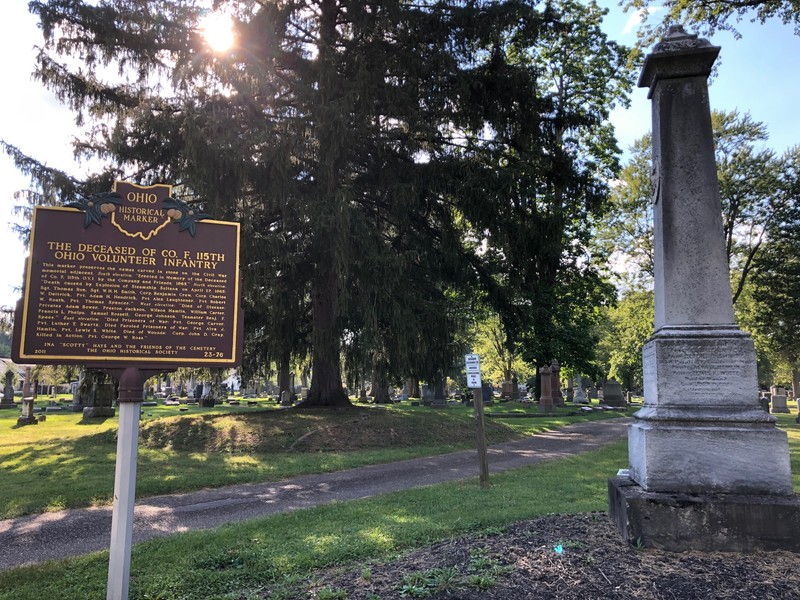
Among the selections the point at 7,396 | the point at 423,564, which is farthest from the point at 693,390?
the point at 7,396

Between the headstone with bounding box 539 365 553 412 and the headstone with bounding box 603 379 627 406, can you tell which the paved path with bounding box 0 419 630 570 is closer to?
the headstone with bounding box 539 365 553 412

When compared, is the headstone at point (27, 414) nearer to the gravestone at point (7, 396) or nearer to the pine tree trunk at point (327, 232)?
the pine tree trunk at point (327, 232)

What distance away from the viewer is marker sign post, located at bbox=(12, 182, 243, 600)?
3.83 metres

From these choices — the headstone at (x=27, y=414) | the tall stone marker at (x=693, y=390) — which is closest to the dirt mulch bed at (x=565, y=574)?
the tall stone marker at (x=693, y=390)

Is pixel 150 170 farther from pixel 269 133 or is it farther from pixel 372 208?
pixel 372 208

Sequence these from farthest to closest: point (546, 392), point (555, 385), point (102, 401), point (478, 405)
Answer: point (555, 385)
point (546, 392)
point (102, 401)
point (478, 405)

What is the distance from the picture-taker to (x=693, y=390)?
4816 mm

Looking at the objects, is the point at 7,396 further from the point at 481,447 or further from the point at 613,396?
the point at 613,396

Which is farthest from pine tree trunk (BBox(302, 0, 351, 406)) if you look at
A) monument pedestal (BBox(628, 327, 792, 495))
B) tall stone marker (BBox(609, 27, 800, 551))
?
monument pedestal (BBox(628, 327, 792, 495))

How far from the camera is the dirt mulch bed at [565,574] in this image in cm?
352

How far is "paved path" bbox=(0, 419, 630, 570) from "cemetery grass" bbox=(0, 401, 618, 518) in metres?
0.61

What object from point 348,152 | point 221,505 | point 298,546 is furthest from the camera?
point 348,152

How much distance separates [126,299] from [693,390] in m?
4.90

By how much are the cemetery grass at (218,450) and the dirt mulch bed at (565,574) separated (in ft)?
19.5
